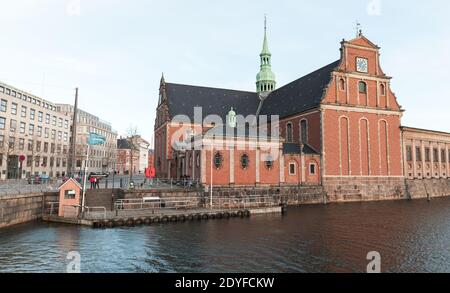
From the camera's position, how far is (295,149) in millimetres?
44219

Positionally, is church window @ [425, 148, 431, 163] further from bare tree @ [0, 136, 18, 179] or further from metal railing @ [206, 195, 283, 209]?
bare tree @ [0, 136, 18, 179]

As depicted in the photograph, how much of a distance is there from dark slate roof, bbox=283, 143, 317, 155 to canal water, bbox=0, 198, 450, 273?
17.1 meters

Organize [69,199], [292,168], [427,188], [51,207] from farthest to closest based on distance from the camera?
[427,188], [292,168], [51,207], [69,199]

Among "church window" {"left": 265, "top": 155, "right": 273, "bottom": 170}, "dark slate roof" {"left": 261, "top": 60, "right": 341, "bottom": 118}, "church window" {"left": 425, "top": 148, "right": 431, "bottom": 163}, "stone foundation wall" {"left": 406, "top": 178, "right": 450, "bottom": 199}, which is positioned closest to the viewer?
"church window" {"left": 265, "top": 155, "right": 273, "bottom": 170}

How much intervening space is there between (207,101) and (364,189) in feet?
96.8

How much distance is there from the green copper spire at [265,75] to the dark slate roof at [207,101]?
5.07m

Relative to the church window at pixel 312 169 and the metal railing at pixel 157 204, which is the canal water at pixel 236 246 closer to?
the metal railing at pixel 157 204

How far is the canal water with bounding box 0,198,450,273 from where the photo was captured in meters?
14.4

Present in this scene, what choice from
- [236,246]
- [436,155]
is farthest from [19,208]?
[436,155]

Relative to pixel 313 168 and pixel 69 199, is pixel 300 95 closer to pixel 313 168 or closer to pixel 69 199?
pixel 313 168

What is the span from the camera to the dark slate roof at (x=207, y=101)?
5544 cm

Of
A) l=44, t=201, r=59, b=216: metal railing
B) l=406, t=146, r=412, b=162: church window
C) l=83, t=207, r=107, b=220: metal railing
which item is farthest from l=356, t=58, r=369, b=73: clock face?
l=44, t=201, r=59, b=216: metal railing

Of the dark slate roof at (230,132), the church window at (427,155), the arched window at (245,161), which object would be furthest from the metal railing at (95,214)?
the church window at (427,155)
